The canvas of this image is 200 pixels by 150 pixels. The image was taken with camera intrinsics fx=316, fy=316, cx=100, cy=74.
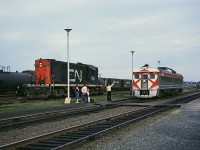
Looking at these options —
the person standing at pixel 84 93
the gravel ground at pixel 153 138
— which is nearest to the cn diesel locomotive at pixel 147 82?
the person standing at pixel 84 93

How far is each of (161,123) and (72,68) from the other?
21.1 metres

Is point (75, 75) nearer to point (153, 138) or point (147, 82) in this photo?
point (147, 82)

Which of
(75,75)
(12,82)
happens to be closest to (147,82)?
(75,75)

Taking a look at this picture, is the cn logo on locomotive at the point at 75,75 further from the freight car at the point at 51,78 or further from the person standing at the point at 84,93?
the person standing at the point at 84,93

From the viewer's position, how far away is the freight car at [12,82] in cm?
3312

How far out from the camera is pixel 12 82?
34.0 metres

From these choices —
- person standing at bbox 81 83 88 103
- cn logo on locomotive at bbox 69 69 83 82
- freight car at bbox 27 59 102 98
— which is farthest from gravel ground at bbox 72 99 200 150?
cn logo on locomotive at bbox 69 69 83 82

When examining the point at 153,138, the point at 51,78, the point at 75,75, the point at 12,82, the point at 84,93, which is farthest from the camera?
the point at 75,75

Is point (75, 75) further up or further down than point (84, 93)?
further up

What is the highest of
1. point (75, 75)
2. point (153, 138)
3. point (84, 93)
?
point (75, 75)

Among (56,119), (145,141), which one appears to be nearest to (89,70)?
(56,119)

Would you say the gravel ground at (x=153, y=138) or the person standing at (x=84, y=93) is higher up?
the person standing at (x=84, y=93)

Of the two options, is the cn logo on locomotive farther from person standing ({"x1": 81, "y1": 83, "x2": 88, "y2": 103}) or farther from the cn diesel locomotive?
person standing ({"x1": 81, "y1": 83, "x2": 88, "y2": 103})

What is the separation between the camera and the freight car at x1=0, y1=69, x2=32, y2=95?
3312cm
